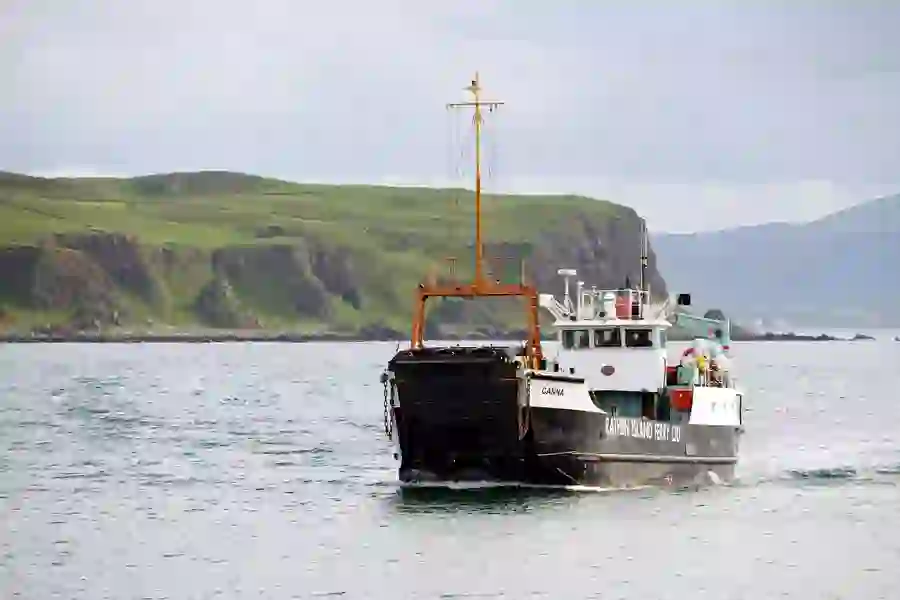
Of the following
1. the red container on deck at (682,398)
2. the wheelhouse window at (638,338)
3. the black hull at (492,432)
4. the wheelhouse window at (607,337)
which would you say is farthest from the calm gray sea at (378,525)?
the wheelhouse window at (607,337)

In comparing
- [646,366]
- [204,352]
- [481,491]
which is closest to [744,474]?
[646,366]

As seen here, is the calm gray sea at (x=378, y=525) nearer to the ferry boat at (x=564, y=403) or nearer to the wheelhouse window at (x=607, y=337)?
the ferry boat at (x=564, y=403)

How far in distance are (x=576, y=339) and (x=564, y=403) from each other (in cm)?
429

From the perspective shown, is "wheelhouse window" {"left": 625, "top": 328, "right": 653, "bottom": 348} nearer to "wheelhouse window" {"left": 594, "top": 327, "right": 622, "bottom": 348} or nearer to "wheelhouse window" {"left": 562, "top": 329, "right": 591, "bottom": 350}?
"wheelhouse window" {"left": 594, "top": 327, "right": 622, "bottom": 348}

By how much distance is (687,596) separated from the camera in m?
36.8

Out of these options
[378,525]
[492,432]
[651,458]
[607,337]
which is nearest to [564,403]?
[492,432]

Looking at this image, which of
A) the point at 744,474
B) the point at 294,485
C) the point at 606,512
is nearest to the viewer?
the point at 606,512

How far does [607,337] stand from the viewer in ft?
169

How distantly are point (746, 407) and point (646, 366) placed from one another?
47821 mm

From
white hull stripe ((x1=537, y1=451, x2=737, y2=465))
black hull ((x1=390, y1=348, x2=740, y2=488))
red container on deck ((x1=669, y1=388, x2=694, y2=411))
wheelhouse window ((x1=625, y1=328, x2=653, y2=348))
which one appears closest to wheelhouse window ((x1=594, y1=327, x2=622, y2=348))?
wheelhouse window ((x1=625, y1=328, x2=653, y2=348))

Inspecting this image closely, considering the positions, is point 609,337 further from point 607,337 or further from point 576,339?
point 576,339

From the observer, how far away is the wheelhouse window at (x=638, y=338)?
5141 cm

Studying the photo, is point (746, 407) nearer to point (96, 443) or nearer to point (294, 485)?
point (96, 443)

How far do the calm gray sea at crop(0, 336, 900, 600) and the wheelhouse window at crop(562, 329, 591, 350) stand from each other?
4.26 meters
